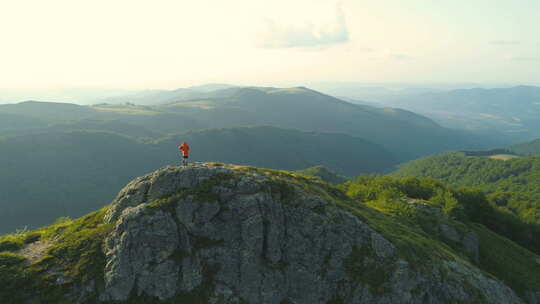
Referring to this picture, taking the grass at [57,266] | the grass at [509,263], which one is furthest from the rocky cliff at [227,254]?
the grass at [509,263]

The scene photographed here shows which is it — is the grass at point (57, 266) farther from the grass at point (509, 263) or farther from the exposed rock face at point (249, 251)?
the grass at point (509, 263)

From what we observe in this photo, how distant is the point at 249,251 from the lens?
97.2 ft

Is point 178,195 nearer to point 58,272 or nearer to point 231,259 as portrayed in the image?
point 231,259

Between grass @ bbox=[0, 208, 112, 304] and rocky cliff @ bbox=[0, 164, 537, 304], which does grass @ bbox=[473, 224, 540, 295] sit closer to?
rocky cliff @ bbox=[0, 164, 537, 304]

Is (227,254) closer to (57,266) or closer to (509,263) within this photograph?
(57,266)

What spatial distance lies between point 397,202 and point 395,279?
95.1ft

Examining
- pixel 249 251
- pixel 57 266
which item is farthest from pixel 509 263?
pixel 57 266

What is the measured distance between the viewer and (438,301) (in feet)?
97.9

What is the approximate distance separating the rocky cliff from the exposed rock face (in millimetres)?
98

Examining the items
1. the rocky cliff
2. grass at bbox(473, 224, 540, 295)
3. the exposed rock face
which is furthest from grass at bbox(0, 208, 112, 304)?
grass at bbox(473, 224, 540, 295)

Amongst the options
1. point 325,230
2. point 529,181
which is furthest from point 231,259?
point 529,181

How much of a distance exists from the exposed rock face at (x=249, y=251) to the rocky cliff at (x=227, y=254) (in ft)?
0.32

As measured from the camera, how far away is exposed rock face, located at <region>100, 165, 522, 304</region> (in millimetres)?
27359

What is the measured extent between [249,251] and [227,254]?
225cm
